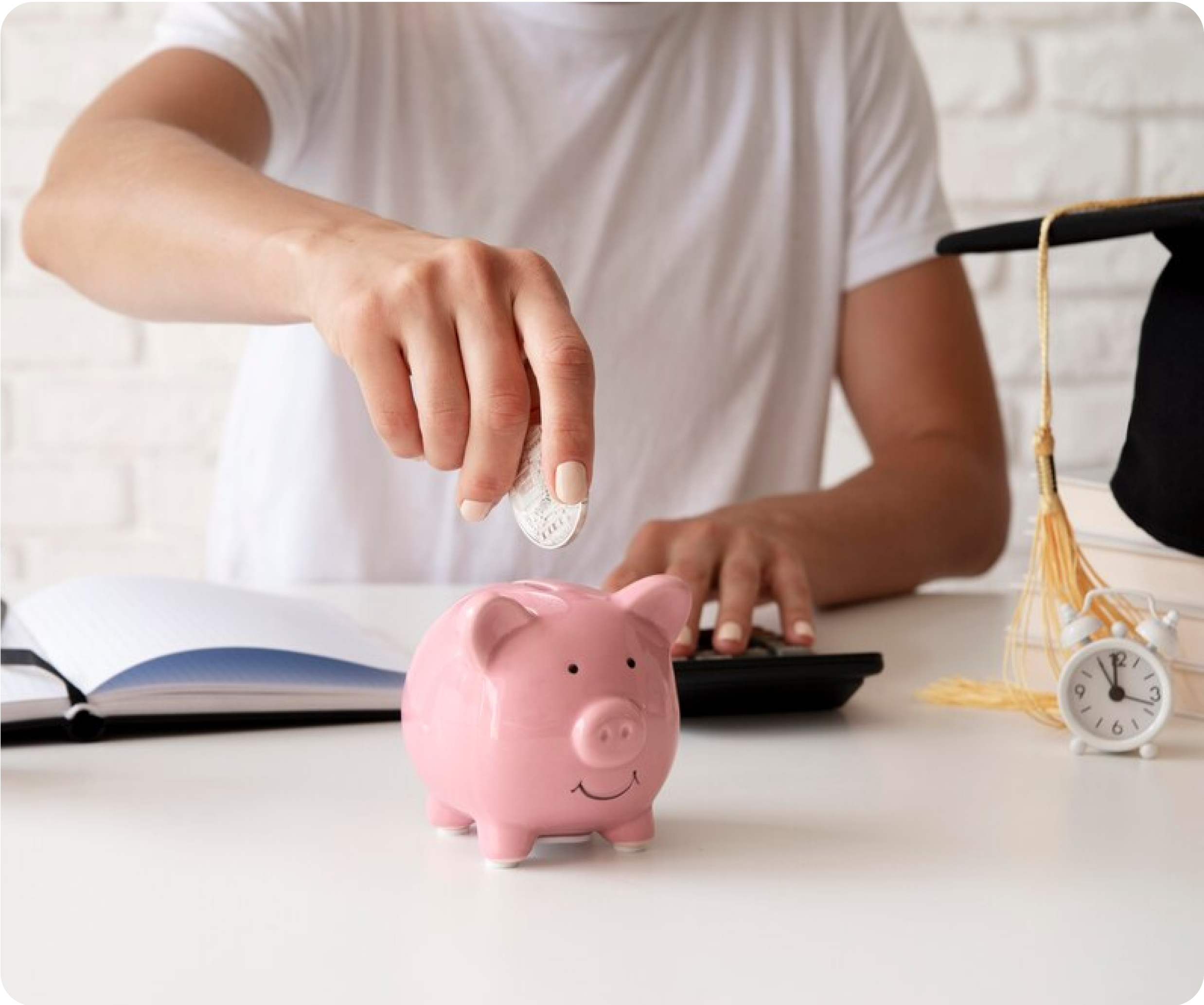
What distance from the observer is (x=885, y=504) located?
3.49 feet

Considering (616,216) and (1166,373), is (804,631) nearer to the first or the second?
(1166,373)

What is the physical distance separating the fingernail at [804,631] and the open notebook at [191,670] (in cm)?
20

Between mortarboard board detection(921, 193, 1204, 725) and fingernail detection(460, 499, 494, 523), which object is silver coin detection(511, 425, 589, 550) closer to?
fingernail detection(460, 499, 494, 523)

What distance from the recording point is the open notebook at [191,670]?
67 cm

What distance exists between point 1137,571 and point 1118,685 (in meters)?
0.09

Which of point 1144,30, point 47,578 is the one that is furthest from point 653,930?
point 1144,30

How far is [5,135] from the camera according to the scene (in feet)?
5.18

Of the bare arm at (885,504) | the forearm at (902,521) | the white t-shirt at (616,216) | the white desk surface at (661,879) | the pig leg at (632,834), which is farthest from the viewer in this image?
the white t-shirt at (616,216)

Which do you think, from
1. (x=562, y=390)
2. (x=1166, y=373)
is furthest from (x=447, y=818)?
(x=1166, y=373)

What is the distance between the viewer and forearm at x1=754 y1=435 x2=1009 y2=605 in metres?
0.98

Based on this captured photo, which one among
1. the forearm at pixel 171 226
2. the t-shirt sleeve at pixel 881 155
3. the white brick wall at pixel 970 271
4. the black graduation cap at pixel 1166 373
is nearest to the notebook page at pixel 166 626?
the forearm at pixel 171 226

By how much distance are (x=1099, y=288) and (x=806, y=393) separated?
0.53m

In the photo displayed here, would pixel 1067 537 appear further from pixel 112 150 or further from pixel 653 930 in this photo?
pixel 112 150

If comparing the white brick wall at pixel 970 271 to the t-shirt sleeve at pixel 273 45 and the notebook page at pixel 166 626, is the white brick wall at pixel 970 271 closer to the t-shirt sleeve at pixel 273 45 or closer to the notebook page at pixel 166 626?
the t-shirt sleeve at pixel 273 45
